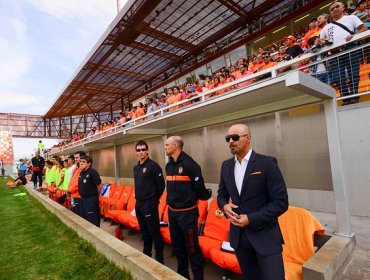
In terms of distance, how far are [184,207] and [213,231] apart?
1232 millimetres

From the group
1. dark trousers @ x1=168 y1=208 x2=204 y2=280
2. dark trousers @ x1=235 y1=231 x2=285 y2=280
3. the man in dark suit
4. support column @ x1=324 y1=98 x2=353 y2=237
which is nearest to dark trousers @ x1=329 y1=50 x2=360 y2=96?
support column @ x1=324 y1=98 x2=353 y2=237

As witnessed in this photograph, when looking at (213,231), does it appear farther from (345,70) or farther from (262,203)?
(345,70)

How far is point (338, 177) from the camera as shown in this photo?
12.1 feet

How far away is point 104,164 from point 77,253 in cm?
954

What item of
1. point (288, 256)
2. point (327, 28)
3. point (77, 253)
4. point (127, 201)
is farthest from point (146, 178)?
point (327, 28)

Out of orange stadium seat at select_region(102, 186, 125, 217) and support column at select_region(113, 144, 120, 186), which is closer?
orange stadium seat at select_region(102, 186, 125, 217)

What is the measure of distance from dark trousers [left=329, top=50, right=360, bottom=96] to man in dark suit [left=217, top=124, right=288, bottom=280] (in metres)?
3.59

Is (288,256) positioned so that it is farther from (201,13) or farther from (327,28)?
(201,13)

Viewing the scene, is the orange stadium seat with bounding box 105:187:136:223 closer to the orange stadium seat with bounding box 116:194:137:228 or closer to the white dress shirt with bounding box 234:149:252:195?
the orange stadium seat with bounding box 116:194:137:228

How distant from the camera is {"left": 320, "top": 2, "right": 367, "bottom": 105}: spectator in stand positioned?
473 centimetres

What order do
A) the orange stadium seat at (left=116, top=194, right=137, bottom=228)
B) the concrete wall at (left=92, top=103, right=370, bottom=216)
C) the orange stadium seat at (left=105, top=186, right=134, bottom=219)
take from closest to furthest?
the concrete wall at (left=92, top=103, right=370, bottom=216) → the orange stadium seat at (left=116, top=194, right=137, bottom=228) → the orange stadium seat at (left=105, top=186, right=134, bottom=219)

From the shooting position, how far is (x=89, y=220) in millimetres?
5875

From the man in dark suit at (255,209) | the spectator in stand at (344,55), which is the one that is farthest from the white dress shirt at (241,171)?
the spectator in stand at (344,55)

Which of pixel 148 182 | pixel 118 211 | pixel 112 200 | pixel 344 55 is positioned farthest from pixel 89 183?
pixel 344 55
